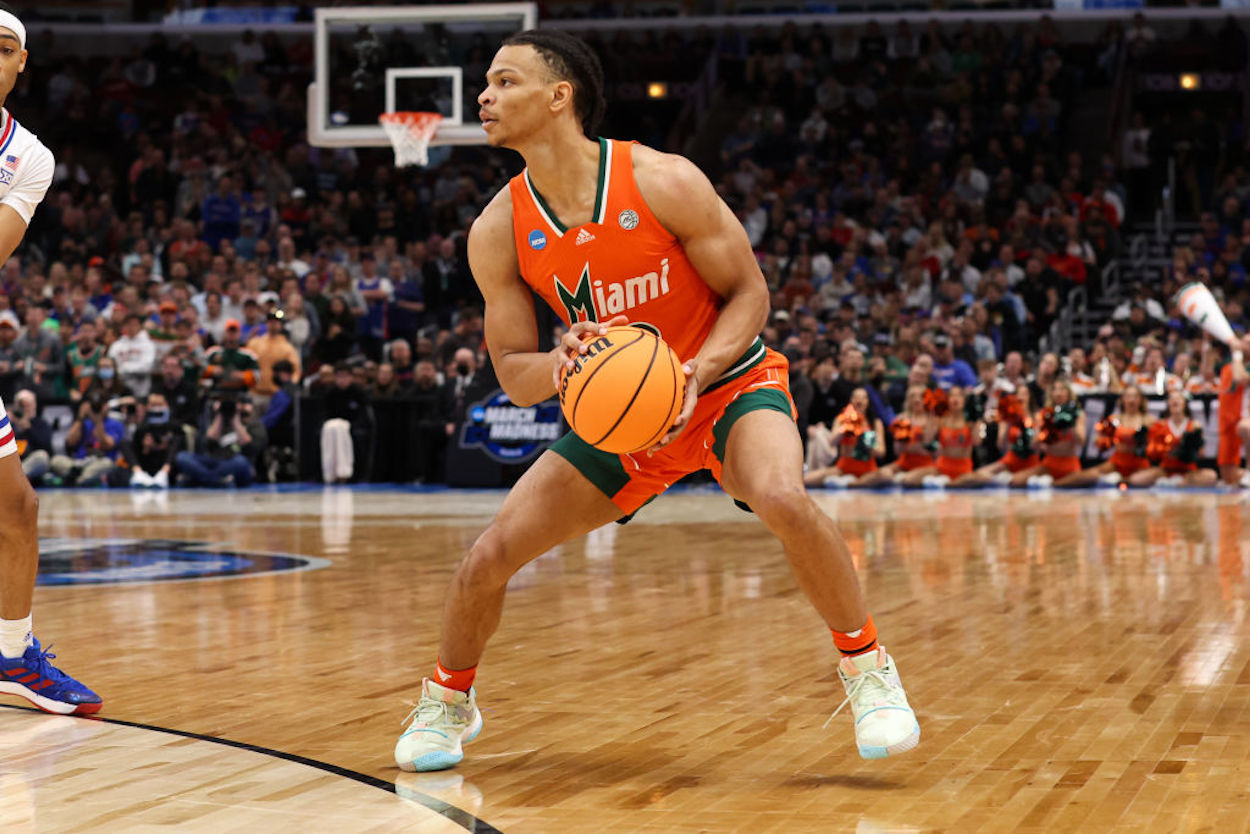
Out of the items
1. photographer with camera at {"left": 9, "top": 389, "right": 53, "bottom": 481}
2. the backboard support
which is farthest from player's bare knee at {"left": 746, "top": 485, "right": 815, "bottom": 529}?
photographer with camera at {"left": 9, "top": 389, "right": 53, "bottom": 481}

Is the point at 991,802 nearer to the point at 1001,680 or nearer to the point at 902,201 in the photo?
the point at 1001,680

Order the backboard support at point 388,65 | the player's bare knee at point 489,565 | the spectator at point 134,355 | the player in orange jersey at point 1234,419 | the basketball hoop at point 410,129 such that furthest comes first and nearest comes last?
1. the spectator at point 134,355
2. the basketball hoop at point 410,129
3. the backboard support at point 388,65
4. the player in orange jersey at point 1234,419
5. the player's bare knee at point 489,565

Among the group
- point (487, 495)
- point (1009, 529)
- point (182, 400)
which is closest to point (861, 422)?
point (487, 495)

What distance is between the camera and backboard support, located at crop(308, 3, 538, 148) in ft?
58.3

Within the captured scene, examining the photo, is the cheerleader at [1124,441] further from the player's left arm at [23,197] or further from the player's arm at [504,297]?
the player's left arm at [23,197]

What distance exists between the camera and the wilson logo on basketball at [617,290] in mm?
4633

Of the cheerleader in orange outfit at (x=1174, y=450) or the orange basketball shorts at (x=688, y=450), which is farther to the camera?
the cheerleader in orange outfit at (x=1174, y=450)

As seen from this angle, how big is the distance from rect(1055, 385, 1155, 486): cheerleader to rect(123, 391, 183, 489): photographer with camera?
10.4 metres

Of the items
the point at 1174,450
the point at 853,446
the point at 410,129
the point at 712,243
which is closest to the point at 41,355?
the point at 410,129

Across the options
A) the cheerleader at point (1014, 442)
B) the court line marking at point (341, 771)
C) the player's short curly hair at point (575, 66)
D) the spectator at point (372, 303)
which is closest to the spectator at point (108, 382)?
the spectator at point (372, 303)

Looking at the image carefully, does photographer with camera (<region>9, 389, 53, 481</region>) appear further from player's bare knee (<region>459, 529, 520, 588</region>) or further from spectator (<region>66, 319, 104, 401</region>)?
player's bare knee (<region>459, 529, 520, 588</region>)

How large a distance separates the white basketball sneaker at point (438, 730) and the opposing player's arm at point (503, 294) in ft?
2.92

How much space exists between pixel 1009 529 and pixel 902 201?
12.5 metres

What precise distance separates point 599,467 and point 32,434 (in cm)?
1608
